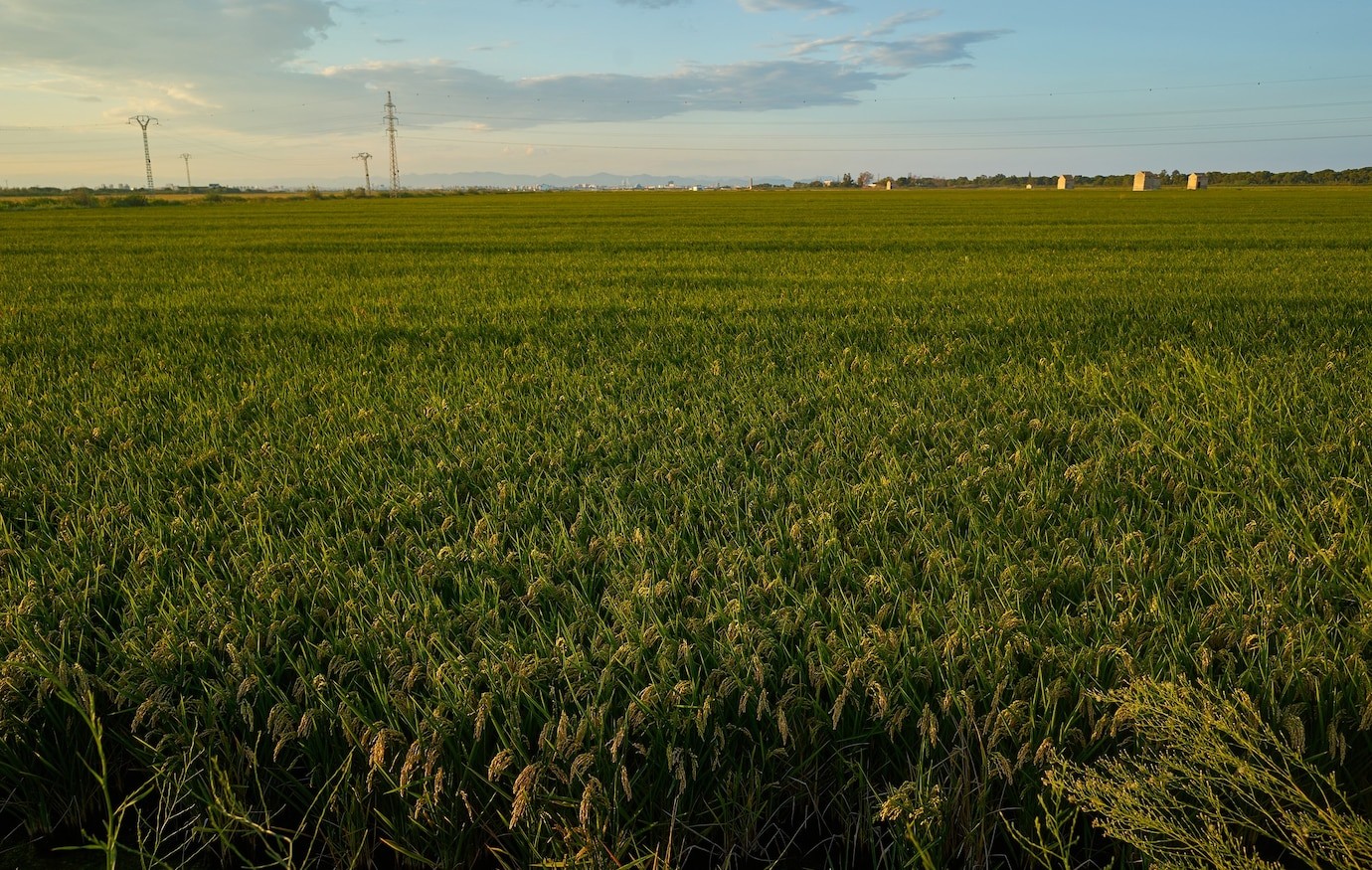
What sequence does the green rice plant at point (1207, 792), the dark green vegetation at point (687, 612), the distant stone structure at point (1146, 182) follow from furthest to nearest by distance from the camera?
the distant stone structure at point (1146, 182), the dark green vegetation at point (687, 612), the green rice plant at point (1207, 792)

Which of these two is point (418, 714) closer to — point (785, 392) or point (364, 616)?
point (364, 616)

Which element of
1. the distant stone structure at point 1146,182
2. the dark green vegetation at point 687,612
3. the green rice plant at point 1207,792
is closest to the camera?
the green rice plant at point 1207,792

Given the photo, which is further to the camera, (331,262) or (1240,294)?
(331,262)

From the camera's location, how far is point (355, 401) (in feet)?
15.1

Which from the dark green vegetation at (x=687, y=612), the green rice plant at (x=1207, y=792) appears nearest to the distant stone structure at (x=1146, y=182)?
the dark green vegetation at (x=687, y=612)

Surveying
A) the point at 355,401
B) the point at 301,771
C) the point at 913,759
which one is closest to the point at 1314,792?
the point at 913,759

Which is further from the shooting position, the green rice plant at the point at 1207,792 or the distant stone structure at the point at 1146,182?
the distant stone structure at the point at 1146,182

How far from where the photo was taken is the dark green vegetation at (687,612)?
5.44ft

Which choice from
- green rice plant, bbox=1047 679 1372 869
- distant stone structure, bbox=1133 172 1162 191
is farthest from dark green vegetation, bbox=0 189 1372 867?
distant stone structure, bbox=1133 172 1162 191

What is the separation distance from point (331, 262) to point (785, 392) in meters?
11.5

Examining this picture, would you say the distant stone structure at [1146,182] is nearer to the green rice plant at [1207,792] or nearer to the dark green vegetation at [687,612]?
the dark green vegetation at [687,612]

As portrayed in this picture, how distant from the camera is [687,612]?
7.20 ft

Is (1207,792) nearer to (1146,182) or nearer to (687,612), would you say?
(687,612)

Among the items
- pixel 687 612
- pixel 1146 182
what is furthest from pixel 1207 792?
pixel 1146 182
